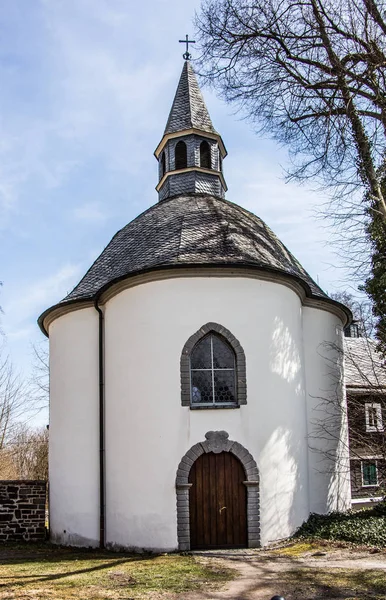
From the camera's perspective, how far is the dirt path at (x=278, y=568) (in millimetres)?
8812

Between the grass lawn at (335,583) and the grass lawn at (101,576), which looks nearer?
the grass lawn at (335,583)

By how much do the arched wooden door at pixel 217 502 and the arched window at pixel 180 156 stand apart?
389 inches

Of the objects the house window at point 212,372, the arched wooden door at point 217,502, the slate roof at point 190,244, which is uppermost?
the slate roof at point 190,244

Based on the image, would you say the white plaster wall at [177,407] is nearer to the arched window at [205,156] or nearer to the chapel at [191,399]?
the chapel at [191,399]

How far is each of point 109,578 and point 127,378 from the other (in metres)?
4.55

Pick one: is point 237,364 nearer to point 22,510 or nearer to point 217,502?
point 217,502

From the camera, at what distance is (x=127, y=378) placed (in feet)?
45.1

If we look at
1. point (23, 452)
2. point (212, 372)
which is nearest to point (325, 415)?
point (212, 372)

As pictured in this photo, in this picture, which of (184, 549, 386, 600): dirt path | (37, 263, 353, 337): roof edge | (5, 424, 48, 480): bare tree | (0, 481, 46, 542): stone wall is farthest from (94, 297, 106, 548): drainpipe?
(5, 424, 48, 480): bare tree

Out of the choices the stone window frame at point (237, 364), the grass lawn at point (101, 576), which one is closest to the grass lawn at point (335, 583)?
the grass lawn at point (101, 576)

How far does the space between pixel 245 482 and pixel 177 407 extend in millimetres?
2008

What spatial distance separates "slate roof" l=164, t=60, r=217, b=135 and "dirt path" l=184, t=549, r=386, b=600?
12.9m

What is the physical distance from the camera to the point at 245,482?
13.0 metres

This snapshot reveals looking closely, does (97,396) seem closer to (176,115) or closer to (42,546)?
(42,546)
